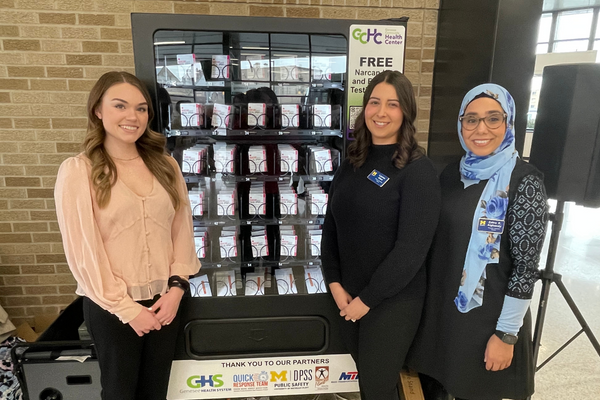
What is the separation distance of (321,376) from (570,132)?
5.59 ft

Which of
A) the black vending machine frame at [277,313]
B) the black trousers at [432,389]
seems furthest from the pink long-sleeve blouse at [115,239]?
the black trousers at [432,389]

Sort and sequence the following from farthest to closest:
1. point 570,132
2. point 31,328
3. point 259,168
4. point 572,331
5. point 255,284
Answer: point 572,331 < point 31,328 < point 255,284 < point 259,168 < point 570,132

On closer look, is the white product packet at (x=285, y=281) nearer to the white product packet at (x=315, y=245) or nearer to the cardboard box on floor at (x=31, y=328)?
the white product packet at (x=315, y=245)

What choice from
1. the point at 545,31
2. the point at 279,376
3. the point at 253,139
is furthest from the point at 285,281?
the point at 545,31

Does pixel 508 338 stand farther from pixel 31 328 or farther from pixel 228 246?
pixel 31 328

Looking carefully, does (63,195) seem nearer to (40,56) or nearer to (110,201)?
(110,201)

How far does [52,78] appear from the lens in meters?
2.39

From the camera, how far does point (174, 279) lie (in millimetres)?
1591

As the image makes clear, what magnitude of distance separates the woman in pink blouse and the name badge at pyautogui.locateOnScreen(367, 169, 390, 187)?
78 centimetres

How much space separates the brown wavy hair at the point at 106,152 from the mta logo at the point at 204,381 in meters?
0.99

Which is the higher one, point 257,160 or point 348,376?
point 257,160

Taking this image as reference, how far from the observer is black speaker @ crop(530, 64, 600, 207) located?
5.75 feet

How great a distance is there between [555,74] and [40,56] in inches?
112

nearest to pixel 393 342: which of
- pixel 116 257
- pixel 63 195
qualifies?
pixel 116 257
